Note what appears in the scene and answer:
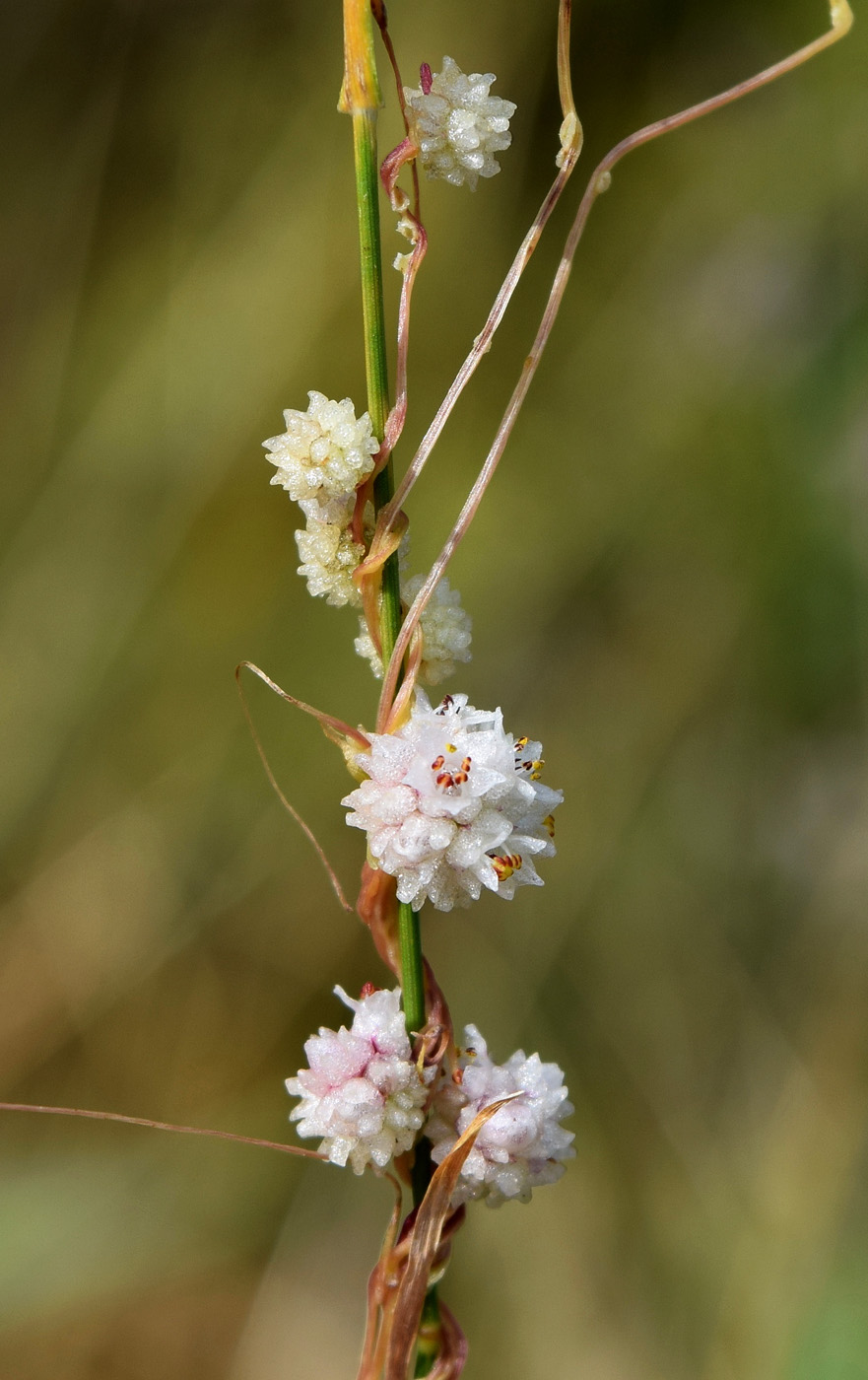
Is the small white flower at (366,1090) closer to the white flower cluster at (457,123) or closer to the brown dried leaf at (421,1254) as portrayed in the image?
the brown dried leaf at (421,1254)

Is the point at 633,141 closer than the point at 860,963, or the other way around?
the point at 633,141

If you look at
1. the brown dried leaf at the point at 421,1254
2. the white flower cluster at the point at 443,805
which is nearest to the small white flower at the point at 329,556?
the white flower cluster at the point at 443,805

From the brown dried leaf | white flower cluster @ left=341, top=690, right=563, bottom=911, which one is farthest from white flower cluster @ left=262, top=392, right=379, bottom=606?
the brown dried leaf

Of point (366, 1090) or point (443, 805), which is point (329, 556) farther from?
point (366, 1090)

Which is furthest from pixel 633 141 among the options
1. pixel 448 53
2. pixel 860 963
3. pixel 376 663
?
pixel 860 963

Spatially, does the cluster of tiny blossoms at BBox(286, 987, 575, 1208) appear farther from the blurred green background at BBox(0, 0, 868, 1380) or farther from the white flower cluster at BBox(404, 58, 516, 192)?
the blurred green background at BBox(0, 0, 868, 1380)

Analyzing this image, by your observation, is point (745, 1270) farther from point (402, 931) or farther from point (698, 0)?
point (698, 0)
